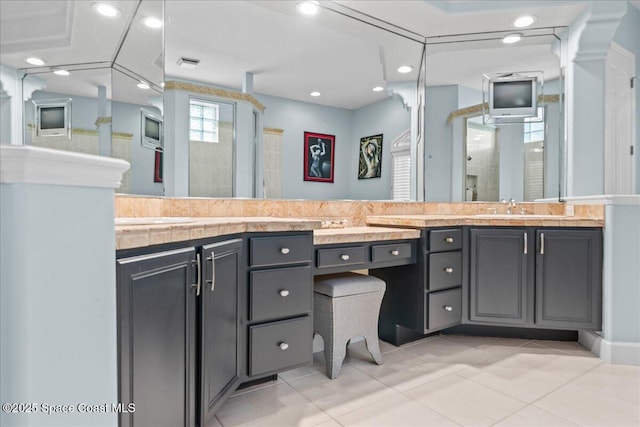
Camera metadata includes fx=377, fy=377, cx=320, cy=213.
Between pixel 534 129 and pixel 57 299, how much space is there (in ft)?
11.0

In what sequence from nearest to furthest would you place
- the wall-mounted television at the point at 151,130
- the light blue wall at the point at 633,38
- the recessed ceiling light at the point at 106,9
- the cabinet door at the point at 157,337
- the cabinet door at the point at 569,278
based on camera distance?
1. the cabinet door at the point at 157,337
2. the recessed ceiling light at the point at 106,9
3. the wall-mounted television at the point at 151,130
4. the cabinet door at the point at 569,278
5. the light blue wall at the point at 633,38

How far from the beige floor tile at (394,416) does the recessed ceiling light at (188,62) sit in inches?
80.8

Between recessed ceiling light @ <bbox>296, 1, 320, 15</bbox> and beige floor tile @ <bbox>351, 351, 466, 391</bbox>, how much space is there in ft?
7.59

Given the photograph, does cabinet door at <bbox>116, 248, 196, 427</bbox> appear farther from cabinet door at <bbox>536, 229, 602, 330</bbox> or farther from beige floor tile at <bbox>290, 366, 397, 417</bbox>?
cabinet door at <bbox>536, 229, 602, 330</bbox>

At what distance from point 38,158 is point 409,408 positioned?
1.83 m

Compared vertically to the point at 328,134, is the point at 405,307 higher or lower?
lower

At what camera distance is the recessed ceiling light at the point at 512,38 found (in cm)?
304

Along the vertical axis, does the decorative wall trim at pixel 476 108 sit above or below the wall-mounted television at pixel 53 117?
above

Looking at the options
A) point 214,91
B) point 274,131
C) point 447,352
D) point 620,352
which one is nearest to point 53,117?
point 214,91

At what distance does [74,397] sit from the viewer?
0.76 m

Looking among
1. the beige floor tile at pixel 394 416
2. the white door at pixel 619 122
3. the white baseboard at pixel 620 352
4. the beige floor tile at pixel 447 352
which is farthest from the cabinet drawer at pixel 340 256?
the white door at pixel 619 122

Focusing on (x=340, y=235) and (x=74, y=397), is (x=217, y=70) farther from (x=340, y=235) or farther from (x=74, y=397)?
(x=74, y=397)

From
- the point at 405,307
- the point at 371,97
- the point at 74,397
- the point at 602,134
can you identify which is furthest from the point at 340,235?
the point at 602,134

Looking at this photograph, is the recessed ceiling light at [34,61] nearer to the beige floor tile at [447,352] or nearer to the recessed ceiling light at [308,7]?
the recessed ceiling light at [308,7]
